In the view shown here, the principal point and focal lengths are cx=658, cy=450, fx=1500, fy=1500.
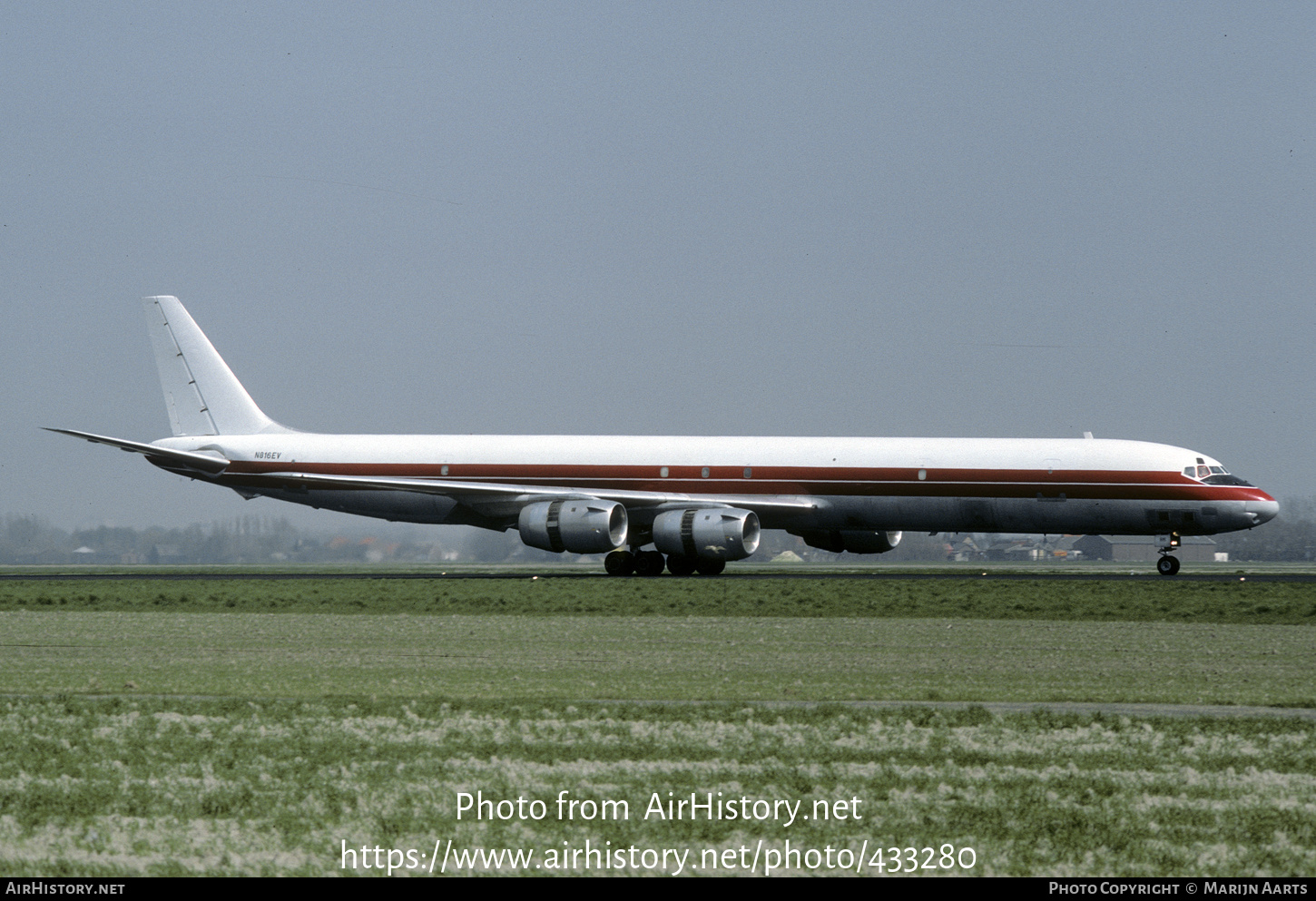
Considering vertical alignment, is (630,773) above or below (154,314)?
below

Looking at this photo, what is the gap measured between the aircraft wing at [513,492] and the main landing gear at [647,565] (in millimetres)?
1796

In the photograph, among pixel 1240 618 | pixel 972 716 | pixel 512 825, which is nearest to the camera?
pixel 512 825

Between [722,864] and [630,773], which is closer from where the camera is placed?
[722,864]

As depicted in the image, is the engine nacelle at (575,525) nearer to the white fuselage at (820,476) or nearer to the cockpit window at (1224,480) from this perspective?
the white fuselage at (820,476)

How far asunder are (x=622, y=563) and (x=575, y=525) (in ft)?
10.2

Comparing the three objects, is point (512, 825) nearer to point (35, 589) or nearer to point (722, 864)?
point (722, 864)

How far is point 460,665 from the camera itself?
1928cm

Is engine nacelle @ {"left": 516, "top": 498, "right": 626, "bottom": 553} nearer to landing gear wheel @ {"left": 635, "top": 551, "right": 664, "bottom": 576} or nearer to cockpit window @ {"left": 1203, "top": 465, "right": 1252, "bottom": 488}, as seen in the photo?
landing gear wheel @ {"left": 635, "top": 551, "right": 664, "bottom": 576}

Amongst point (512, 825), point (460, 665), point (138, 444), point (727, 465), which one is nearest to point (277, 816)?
point (512, 825)

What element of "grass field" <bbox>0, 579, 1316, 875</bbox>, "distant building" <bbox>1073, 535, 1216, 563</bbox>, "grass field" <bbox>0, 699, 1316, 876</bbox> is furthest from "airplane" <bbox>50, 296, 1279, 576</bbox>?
"distant building" <bbox>1073, 535, 1216, 563</bbox>

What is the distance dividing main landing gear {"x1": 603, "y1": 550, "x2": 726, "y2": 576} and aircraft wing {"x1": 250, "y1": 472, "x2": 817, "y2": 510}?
5.89 ft

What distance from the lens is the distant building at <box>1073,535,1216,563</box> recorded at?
110 meters

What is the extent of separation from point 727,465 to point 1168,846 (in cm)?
3760
